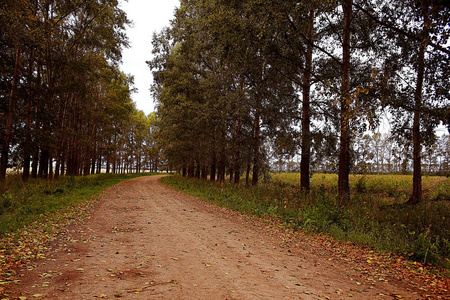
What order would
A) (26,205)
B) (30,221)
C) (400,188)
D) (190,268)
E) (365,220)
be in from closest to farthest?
(190,268) < (30,221) < (365,220) < (26,205) < (400,188)

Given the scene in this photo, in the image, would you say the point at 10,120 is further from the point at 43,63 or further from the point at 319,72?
the point at 319,72

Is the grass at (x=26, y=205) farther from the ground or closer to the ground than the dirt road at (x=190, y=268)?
farther from the ground

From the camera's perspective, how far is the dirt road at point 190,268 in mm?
4035

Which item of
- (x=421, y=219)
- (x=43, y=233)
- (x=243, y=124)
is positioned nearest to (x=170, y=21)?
(x=243, y=124)

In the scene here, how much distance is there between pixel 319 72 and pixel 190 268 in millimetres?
12067

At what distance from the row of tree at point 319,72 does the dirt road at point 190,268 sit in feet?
13.1

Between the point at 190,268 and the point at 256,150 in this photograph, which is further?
the point at 256,150

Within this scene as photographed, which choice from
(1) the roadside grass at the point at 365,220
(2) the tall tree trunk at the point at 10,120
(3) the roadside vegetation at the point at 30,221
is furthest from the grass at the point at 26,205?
(1) the roadside grass at the point at 365,220

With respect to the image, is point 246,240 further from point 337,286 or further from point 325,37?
point 325,37

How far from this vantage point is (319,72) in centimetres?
1377

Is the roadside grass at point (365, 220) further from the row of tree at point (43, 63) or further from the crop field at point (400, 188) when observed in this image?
the row of tree at point (43, 63)

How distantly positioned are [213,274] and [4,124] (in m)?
17.2

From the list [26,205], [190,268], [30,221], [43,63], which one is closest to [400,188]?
[190,268]

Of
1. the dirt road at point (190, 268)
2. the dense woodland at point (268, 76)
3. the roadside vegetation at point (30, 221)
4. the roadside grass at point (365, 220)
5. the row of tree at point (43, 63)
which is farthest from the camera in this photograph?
the row of tree at point (43, 63)
